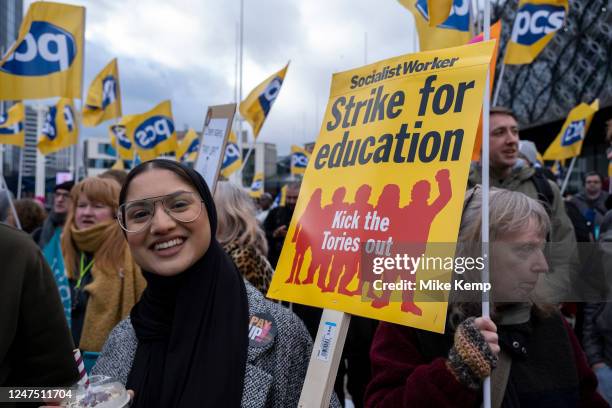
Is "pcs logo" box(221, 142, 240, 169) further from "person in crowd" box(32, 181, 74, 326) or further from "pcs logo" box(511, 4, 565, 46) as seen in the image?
"pcs logo" box(511, 4, 565, 46)

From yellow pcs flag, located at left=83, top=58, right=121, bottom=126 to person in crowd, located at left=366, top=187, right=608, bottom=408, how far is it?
8249 mm

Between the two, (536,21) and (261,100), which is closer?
(536,21)

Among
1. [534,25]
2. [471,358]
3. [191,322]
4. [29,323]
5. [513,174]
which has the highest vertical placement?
Answer: [534,25]

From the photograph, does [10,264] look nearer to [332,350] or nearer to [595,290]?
[332,350]

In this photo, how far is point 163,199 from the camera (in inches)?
66.4

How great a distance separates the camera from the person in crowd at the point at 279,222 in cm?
607

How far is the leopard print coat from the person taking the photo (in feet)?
9.59

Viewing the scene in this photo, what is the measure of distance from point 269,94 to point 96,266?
15.7ft

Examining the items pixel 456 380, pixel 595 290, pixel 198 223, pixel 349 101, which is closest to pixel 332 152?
pixel 349 101

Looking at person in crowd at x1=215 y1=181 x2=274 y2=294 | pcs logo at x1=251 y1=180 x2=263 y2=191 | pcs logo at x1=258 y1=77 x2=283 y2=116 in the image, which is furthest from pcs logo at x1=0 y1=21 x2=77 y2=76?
pcs logo at x1=251 y1=180 x2=263 y2=191

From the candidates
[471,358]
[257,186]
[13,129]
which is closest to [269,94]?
[471,358]

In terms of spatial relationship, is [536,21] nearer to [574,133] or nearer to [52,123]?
[574,133]

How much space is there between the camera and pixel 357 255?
153 centimetres

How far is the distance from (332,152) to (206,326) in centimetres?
70
